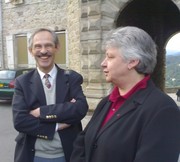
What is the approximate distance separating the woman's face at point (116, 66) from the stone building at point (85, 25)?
269 inches

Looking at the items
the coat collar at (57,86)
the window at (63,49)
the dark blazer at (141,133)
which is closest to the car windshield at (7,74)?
the window at (63,49)

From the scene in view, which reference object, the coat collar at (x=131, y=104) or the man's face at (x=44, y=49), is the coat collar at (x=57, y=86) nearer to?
the man's face at (x=44, y=49)

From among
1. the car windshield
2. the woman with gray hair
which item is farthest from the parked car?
the woman with gray hair

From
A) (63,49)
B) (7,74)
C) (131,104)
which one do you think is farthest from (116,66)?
(63,49)

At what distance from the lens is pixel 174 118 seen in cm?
182

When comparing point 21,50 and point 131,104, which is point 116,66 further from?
point 21,50

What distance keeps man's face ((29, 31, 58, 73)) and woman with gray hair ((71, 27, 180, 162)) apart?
0.64 meters

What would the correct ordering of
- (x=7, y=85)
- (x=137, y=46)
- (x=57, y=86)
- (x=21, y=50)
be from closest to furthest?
(x=137, y=46)
(x=57, y=86)
(x=7, y=85)
(x=21, y=50)

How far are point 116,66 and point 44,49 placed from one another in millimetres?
758

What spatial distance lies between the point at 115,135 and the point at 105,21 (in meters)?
7.47

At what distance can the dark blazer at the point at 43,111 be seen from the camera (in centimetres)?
253

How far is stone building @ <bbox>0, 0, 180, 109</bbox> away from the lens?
9.15 m

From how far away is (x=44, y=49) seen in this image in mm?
2594

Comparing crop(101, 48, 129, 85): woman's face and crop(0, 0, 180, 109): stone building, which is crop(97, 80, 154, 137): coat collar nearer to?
crop(101, 48, 129, 85): woman's face
